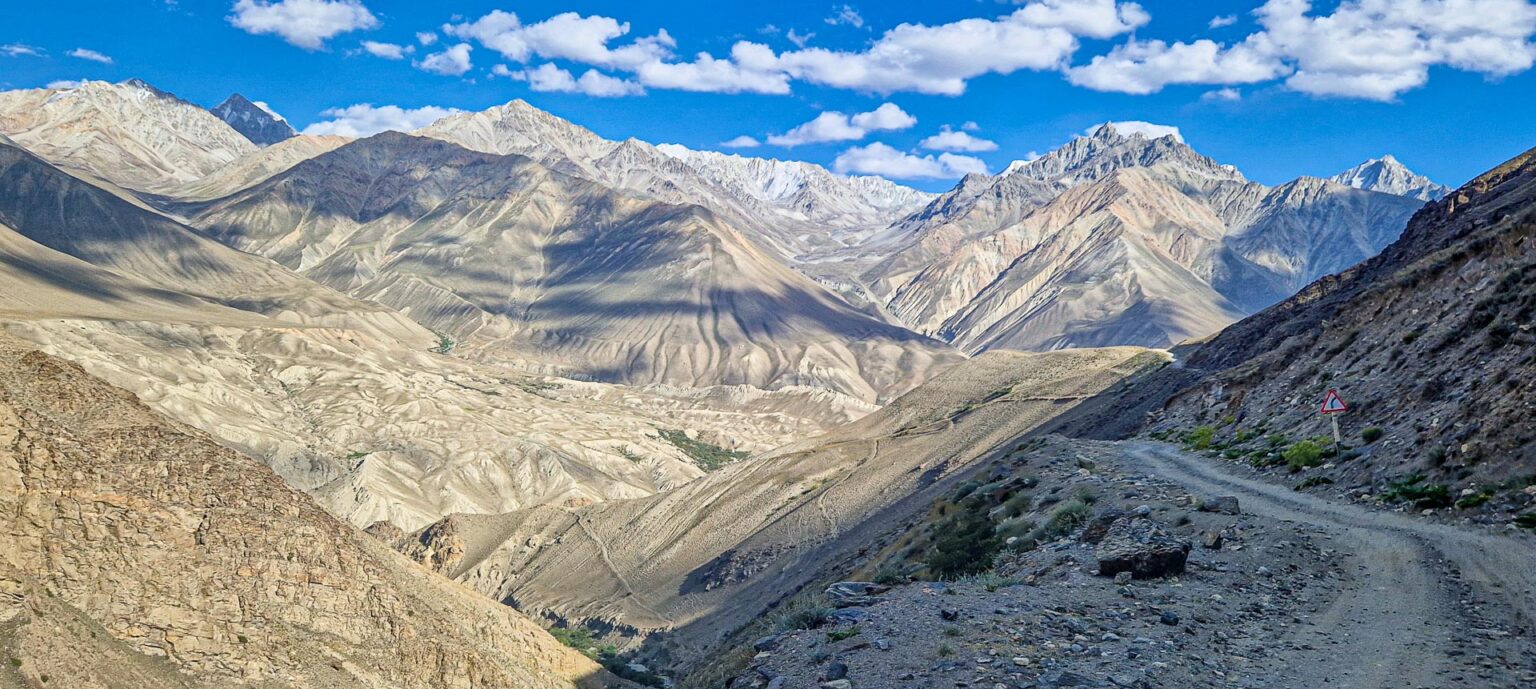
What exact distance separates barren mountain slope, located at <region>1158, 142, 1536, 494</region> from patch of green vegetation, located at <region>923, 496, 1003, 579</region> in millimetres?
7442

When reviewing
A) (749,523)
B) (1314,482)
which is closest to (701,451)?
(749,523)

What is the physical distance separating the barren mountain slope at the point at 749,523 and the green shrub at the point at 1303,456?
22.7m

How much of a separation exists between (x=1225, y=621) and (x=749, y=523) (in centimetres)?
5853

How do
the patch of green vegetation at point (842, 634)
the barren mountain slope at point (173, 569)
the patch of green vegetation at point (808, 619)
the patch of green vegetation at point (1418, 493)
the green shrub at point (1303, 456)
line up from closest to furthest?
the patch of green vegetation at point (842, 634) → the patch of green vegetation at point (808, 619) → the barren mountain slope at point (173, 569) → the patch of green vegetation at point (1418, 493) → the green shrub at point (1303, 456)

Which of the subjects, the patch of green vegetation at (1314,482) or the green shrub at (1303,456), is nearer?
the patch of green vegetation at (1314,482)

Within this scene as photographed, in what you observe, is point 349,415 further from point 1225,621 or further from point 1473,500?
point 1225,621

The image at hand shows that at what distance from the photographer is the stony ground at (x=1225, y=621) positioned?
10.9 metres

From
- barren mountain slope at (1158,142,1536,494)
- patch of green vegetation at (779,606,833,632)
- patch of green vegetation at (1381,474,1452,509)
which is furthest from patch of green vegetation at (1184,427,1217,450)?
patch of green vegetation at (779,606,833,632)

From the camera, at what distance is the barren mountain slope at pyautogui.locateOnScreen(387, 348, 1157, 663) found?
58.9m

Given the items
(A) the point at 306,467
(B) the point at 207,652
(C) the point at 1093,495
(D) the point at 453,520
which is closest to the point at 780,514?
(D) the point at 453,520

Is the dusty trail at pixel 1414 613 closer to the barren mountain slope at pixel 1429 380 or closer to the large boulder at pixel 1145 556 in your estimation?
the barren mountain slope at pixel 1429 380

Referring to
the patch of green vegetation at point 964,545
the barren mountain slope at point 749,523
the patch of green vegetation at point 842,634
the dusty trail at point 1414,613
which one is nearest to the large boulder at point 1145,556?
the dusty trail at point 1414,613

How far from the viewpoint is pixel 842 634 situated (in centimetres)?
1431

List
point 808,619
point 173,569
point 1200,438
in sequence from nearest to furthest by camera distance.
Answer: point 808,619
point 173,569
point 1200,438
